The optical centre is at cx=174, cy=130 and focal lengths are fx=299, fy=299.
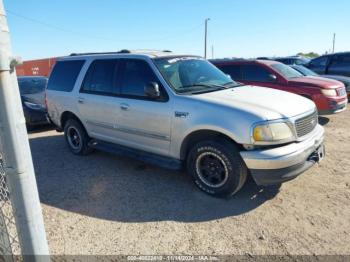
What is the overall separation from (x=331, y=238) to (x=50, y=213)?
325 centimetres

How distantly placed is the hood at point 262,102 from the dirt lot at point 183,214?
3.69ft

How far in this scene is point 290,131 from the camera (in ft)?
11.8

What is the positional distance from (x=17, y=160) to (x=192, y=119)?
235 centimetres


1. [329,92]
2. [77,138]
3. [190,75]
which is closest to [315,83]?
[329,92]

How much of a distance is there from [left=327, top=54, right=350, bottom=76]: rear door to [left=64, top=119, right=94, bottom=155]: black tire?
10870 mm

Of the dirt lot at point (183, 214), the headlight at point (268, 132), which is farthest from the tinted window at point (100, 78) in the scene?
the headlight at point (268, 132)

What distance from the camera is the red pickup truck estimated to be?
24.8 feet

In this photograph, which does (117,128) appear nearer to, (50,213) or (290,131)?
(50,213)

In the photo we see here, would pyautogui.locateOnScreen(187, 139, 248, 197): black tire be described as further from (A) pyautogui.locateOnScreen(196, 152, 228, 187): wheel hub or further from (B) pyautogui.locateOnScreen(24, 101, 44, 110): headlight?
(B) pyautogui.locateOnScreen(24, 101, 44, 110): headlight

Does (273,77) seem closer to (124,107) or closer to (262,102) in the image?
(262,102)

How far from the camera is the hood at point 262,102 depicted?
3598 millimetres

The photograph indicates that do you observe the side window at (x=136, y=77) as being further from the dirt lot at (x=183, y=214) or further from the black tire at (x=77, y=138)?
the black tire at (x=77, y=138)

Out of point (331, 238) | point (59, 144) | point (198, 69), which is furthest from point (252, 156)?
point (59, 144)

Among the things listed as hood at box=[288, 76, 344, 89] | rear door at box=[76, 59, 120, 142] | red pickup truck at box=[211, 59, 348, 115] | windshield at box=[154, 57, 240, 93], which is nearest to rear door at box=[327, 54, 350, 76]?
red pickup truck at box=[211, 59, 348, 115]
